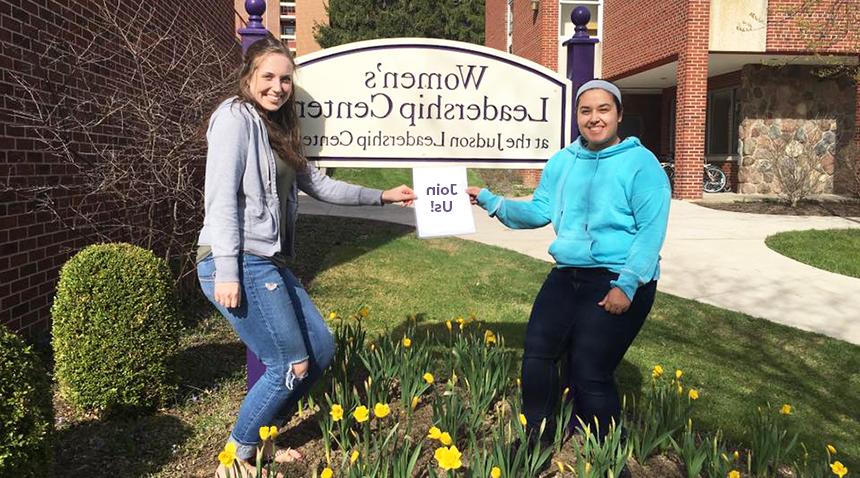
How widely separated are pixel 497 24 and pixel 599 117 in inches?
990

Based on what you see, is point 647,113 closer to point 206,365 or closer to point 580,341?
point 206,365

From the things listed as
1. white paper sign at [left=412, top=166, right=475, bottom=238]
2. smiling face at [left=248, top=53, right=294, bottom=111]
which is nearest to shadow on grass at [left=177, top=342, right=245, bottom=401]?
white paper sign at [left=412, top=166, right=475, bottom=238]

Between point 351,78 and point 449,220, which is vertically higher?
point 351,78

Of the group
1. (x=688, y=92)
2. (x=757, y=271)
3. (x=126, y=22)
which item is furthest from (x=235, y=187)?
(x=688, y=92)

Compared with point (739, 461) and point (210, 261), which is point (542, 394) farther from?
point (210, 261)

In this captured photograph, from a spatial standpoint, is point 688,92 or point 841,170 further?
point 841,170

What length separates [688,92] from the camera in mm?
Answer: 14727

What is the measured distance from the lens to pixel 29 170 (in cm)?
423

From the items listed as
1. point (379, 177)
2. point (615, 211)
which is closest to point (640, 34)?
point (379, 177)

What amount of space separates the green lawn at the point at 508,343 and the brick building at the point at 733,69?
8321mm

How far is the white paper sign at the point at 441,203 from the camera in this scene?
3.05 meters

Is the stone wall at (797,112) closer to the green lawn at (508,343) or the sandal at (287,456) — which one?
the green lawn at (508,343)

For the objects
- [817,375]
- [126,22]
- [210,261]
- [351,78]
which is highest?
[126,22]

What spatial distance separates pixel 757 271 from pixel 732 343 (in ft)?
9.59
